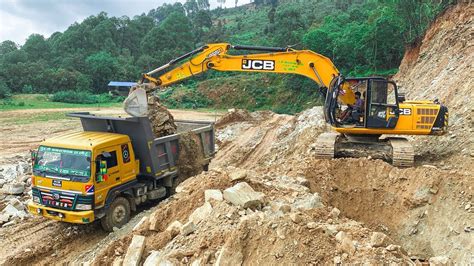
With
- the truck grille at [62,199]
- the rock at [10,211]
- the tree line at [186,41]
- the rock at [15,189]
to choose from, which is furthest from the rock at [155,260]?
the tree line at [186,41]

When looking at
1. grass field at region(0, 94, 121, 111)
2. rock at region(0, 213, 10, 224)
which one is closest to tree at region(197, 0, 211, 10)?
grass field at region(0, 94, 121, 111)

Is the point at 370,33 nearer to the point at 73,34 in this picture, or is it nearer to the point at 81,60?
the point at 81,60

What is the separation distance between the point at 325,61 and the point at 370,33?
21.0 m

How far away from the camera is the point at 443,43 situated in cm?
1992

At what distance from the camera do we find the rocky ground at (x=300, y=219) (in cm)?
587

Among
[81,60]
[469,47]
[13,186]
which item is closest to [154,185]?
[13,186]

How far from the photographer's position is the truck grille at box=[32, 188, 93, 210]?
889 centimetres

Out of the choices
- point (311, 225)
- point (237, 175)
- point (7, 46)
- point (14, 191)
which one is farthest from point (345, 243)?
point (7, 46)

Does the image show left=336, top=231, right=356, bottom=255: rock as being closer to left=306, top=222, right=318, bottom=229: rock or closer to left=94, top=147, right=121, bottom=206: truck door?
left=306, top=222, right=318, bottom=229: rock

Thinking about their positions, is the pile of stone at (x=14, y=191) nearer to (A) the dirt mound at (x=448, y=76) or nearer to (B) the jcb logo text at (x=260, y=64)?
(B) the jcb logo text at (x=260, y=64)

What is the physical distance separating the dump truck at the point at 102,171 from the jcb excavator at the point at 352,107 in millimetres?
842

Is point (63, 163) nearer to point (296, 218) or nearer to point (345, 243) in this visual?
point (296, 218)

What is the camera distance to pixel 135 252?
6.40m

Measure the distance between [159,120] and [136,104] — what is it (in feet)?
6.43
